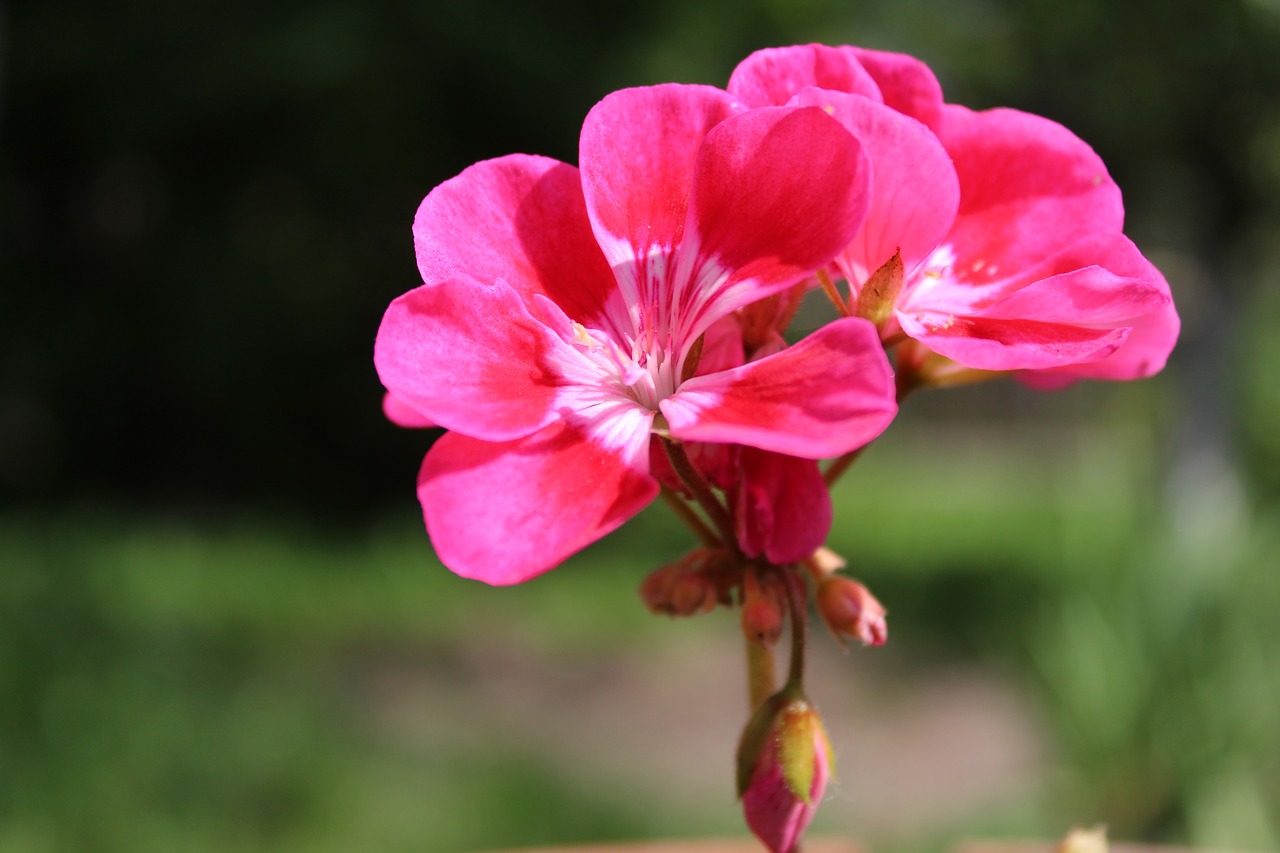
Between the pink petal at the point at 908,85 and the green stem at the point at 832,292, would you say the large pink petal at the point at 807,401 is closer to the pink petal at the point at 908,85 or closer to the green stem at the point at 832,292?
the green stem at the point at 832,292

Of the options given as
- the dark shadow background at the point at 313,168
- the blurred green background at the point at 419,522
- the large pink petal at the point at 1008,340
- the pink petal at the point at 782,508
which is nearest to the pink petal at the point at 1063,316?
the large pink petal at the point at 1008,340

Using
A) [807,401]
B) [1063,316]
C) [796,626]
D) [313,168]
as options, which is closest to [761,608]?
[796,626]

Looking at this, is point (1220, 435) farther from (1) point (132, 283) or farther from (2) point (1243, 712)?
(1) point (132, 283)

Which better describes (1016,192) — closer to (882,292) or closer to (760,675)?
(882,292)

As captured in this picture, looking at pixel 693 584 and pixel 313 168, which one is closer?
pixel 693 584

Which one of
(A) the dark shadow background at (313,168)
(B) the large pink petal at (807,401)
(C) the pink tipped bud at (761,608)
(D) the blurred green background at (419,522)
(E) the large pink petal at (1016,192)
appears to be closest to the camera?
(B) the large pink petal at (807,401)

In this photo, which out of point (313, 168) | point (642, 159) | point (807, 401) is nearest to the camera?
point (807, 401)

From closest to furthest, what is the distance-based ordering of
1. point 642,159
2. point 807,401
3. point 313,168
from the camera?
point 807,401 → point 642,159 → point 313,168
